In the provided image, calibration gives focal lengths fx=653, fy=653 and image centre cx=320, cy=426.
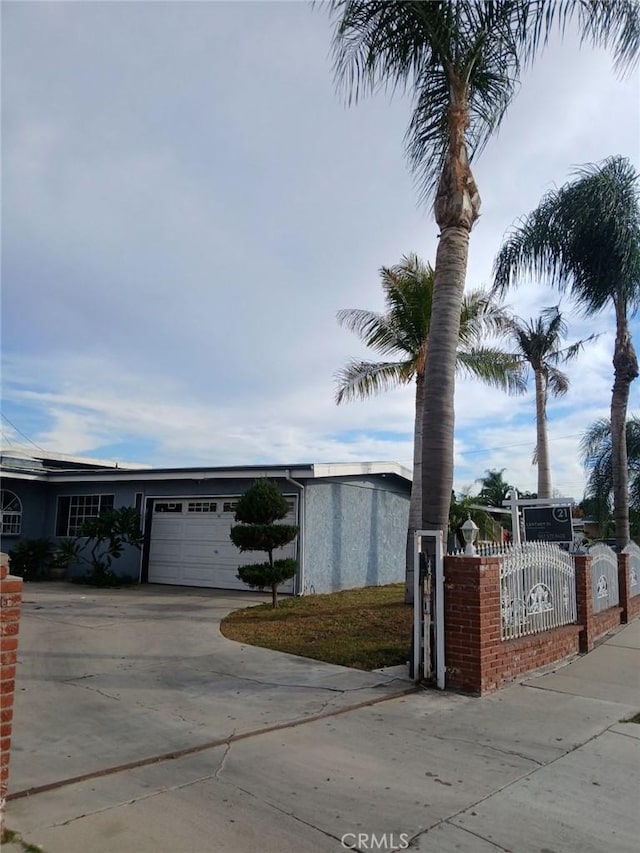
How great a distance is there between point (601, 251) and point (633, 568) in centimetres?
682

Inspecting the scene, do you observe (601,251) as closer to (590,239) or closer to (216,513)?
(590,239)

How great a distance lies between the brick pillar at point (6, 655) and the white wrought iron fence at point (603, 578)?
29.5 ft

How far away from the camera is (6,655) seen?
10.9 ft

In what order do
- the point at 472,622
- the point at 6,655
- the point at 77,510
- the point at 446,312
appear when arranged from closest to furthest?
the point at 6,655 < the point at 472,622 < the point at 446,312 < the point at 77,510

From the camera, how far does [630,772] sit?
4691mm

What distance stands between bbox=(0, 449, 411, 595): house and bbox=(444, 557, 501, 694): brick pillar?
798cm

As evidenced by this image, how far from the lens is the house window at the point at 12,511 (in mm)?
18703

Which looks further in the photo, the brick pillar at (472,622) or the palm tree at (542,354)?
the palm tree at (542,354)

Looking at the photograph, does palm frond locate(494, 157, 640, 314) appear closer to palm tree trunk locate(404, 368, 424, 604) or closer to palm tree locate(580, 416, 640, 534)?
palm tree trunk locate(404, 368, 424, 604)

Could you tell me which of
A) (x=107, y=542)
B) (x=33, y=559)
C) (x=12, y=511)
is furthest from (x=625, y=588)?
(x=12, y=511)

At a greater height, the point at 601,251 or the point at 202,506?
the point at 601,251

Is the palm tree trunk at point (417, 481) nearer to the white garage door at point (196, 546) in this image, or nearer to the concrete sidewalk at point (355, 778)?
the white garage door at point (196, 546)

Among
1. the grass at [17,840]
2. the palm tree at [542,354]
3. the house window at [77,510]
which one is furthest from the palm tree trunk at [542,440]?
the grass at [17,840]

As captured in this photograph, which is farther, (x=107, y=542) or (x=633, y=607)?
(x=107, y=542)
